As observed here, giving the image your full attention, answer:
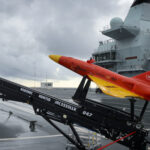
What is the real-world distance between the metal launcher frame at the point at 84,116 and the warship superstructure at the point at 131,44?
116ft

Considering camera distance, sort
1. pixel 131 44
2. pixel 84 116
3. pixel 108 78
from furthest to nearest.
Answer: pixel 131 44 → pixel 108 78 → pixel 84 116

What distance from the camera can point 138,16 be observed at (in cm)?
4497

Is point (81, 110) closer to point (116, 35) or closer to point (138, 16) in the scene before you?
point (116, 35)

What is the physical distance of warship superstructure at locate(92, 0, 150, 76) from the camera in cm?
4085

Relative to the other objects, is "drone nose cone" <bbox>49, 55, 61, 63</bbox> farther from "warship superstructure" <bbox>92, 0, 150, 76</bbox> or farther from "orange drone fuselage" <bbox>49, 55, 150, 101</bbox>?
"warship superstructure" <bbox>92, 0, 150, 76</bbox>

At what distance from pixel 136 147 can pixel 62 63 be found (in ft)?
21.6

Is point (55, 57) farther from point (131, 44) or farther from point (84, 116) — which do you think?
point (131, 44)

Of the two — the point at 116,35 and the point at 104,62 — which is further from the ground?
the point at 116,35

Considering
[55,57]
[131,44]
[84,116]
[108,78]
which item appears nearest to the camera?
[84,116]

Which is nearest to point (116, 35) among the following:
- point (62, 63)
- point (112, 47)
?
point (112, 47)

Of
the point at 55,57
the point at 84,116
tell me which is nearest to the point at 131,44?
the point at 55,57

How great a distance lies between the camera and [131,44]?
43.3 meters

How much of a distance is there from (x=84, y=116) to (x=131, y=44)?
40.0 metres

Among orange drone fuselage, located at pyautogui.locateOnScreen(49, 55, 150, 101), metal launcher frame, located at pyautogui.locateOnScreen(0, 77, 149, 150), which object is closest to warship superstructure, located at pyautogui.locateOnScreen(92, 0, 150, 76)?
orange drone fuselage, located at pyautogui.locateOnScreen(49, 55, 150, 101)
